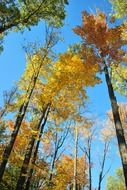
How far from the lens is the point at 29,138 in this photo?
15.0 m

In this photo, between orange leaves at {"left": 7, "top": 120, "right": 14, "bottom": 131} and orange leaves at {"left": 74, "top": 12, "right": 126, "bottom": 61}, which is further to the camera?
orange leaves at {"left": 7, "top": 120, "right": 14, "bottom": 131}

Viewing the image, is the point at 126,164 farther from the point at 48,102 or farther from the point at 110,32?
the point at 110,32

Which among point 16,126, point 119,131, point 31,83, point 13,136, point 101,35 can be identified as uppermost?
point 101,35

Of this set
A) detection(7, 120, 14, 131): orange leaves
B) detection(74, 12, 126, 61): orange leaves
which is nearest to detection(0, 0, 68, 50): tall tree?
detection(74, 12, 126, 61): orange leaves

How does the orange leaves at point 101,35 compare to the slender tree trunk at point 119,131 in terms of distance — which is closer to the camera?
the slender tree trunk at point 119,131

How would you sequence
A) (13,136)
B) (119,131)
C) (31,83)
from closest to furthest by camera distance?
(119,131), (13,136), (31,83)

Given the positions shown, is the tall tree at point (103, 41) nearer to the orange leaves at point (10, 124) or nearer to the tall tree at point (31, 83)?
the tall tree at point (31, 83)

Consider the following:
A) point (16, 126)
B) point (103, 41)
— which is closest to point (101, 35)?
point (103, 41)

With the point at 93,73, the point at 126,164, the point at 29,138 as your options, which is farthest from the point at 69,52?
the point at 126,164

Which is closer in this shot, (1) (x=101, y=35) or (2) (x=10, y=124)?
(1) (x=101, y=35)

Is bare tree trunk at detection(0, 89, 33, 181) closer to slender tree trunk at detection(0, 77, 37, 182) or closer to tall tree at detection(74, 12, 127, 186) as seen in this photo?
slender tree trunk at detection(0, 77, 37, 182)

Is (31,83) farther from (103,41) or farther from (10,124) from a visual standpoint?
(10,124)

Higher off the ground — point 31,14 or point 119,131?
point 31,14

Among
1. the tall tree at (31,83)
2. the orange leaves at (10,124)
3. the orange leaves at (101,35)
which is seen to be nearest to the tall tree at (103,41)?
the orange leaves at (101,35)
